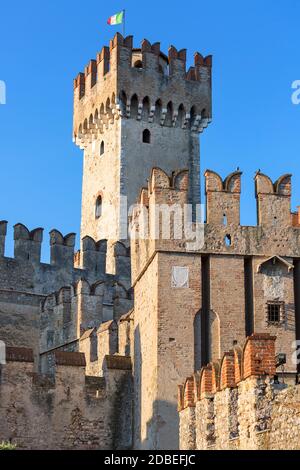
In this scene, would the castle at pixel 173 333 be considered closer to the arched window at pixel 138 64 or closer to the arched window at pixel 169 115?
the arched window at pixel 169 115

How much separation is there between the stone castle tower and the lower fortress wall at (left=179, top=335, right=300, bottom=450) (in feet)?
85.8

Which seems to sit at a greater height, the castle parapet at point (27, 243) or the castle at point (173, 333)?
the castle parapet at point (27, 243)

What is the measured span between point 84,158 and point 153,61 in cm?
589

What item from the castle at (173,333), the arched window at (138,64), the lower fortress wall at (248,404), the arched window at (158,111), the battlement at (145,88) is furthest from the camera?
the arched window at (138,64)

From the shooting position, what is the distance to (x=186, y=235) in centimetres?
2450

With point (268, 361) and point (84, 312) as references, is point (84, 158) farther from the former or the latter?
point (268, 361)

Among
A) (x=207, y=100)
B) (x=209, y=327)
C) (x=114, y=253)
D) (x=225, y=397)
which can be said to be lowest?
(x=225, y=397)

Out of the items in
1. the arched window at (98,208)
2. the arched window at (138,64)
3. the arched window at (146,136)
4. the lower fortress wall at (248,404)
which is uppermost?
the arched window at (138,64)

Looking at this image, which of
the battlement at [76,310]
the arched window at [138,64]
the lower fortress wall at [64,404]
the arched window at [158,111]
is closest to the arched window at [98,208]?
the arched window at [158,111]

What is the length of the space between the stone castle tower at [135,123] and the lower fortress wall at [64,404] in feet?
60.8

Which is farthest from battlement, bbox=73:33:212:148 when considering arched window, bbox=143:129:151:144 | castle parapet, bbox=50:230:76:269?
castle parapet, bbox=50:230:76:269

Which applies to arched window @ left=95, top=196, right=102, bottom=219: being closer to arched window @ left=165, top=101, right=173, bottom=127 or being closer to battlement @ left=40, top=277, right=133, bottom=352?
arched window @ left=165, top=101, right=173, bottom=127

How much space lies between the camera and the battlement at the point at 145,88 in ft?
152

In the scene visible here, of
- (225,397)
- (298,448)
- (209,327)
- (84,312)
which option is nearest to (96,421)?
(209,327)
